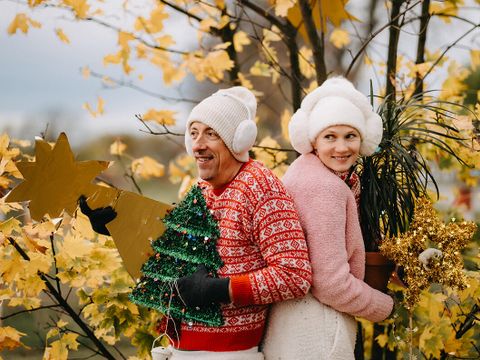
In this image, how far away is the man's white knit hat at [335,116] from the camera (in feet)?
6.81

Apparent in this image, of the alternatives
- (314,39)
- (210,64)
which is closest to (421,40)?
(314,39)

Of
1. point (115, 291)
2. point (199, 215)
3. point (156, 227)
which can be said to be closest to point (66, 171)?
point (156, 227)

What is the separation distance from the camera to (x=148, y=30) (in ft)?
10.5

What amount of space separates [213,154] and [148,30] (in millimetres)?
1382

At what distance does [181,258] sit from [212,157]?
357 mm

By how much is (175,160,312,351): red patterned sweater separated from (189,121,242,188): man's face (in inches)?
1.5

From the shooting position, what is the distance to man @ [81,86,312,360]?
1932 mm

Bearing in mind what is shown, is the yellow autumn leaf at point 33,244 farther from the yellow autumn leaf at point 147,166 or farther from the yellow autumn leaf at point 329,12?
the yellow autumn leaf at point 329,12

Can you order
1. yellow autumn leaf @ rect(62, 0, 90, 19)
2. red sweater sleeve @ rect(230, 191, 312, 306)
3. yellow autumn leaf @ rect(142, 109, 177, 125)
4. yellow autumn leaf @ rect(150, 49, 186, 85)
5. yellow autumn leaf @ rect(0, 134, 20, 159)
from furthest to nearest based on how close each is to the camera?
yellow autumn leaf @ rect(150, 49, 186, 85) → yellow autumn leaf @ rect(142, 109, 177, 125) → yellow autumn leaf @ rect(62, 0, 90, 19) → yellow autumn leaf @ rect(0, 134, 20, 159) → red sweater sleeve @ rect(230, 191, 312, 306)

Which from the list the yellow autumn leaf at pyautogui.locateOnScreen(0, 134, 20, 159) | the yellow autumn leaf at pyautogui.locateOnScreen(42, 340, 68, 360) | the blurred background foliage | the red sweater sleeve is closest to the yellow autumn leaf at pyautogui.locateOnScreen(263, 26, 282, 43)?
the blurred background foliage

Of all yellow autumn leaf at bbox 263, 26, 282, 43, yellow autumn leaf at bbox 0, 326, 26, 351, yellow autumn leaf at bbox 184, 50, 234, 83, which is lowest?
yellow autumn leaf at bbox 0, 326, 26, 351

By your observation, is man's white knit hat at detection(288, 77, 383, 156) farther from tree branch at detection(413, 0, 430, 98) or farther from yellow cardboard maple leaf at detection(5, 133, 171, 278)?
tree branch at detection(413, 0, 430, 98)

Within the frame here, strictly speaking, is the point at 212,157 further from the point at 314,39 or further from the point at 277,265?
the point at 314,39

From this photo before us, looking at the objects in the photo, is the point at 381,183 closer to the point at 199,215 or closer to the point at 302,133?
the point at 302,133
